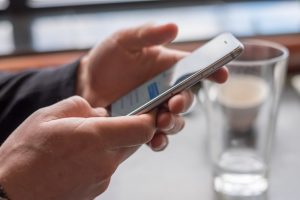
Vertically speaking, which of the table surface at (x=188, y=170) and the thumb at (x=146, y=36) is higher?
the thumb at (x=146, y=36)

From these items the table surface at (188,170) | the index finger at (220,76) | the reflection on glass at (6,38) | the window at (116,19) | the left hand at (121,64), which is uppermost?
the index finger at (220,76)

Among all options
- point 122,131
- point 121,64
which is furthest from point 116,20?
point 122,131

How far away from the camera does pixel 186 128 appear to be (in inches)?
29.1

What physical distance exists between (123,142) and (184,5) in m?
0.60

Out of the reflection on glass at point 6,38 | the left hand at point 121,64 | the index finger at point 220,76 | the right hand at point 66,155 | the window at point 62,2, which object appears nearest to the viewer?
the right hand at point 66,155

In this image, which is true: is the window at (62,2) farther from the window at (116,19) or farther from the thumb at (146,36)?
the thumb at (146,36)

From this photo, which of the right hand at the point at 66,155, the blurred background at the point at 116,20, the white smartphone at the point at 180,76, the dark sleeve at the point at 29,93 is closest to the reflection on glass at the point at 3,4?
the blurred background at the point at 116,20

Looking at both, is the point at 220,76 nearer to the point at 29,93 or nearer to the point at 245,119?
the point at 245,119

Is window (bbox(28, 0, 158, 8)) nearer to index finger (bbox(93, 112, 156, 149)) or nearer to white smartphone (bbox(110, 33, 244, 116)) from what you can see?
white smartphone (bbox(110, 33, 244, 116))

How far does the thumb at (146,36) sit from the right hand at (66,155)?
0.60 feet

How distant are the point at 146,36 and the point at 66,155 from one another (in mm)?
227

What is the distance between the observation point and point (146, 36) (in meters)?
0.65

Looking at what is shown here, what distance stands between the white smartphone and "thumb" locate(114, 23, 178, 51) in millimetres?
34

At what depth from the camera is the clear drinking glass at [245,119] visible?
61cm
